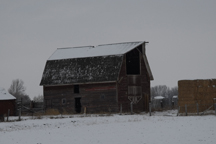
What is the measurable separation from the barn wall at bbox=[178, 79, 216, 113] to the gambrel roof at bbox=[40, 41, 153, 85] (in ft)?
31.5

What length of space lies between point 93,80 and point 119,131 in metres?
22.8

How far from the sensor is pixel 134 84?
150 feet

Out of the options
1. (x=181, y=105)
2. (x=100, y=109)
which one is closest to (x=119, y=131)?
(x=181, y=105)

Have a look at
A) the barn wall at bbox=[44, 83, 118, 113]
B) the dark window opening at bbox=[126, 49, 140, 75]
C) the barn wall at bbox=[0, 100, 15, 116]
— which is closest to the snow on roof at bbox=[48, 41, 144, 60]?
the dark window opening at bbox=[126, 49, 140, 75]

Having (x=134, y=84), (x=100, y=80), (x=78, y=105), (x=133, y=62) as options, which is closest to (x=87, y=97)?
(x=78, y=105)

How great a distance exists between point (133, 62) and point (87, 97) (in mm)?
7031

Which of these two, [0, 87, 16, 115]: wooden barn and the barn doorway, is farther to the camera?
the barn doorway

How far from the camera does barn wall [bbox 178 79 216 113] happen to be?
3619 cm

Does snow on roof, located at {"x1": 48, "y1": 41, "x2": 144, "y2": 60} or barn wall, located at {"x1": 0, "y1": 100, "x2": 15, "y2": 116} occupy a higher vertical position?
snow on roof, located at {"x1": 48, "y1": 41, "x2": 144, "y2": 60}

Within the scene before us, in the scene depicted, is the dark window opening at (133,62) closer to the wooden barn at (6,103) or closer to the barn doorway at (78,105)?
the barn doorway at (78,105)

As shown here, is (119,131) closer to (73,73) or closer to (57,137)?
(57,137)

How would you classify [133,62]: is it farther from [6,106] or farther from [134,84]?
[6,106]

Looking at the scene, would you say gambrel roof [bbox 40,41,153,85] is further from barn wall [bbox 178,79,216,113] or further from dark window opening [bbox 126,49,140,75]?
barn wall [bbox 178,79,216,113]

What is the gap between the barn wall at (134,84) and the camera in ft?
146
